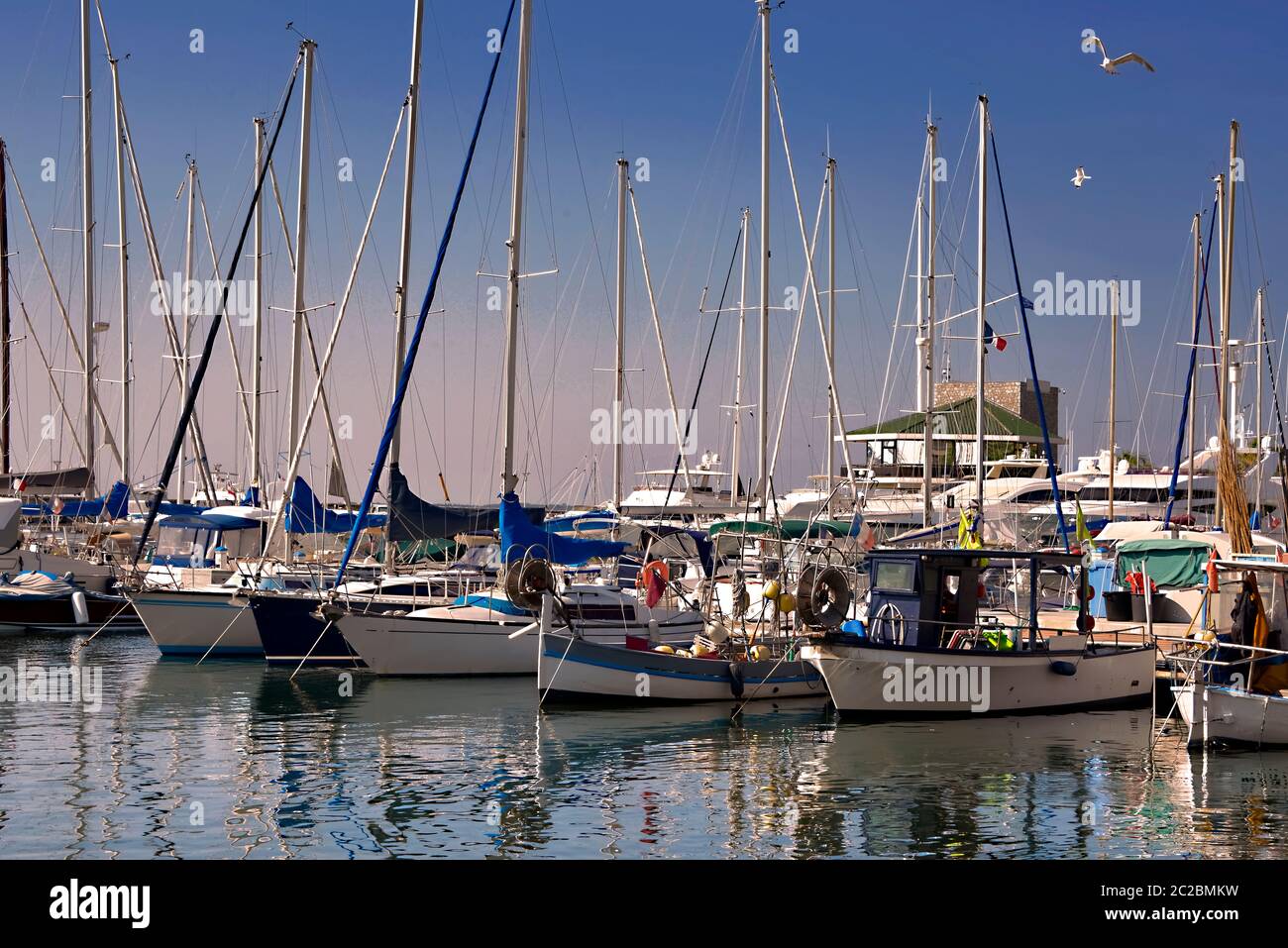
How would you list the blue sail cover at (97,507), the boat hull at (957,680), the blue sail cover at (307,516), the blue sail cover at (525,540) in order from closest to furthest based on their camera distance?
1. the boat hull at (957,680)
2. the blue sail cover at (525,540)
3. the blue sail cover at (307,516)
4. the blue sail cover at (97,507)

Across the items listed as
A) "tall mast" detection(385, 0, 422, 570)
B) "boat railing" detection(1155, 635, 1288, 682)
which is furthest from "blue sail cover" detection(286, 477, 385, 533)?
"boat railing" detection(1155, 635, 1288, 682)

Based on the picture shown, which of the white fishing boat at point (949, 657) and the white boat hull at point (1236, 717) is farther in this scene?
the white fishing boat at point (949, 657)

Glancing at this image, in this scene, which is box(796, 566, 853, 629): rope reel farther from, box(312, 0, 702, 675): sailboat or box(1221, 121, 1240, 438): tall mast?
box(1221, 121, 1240, 438): tall mast

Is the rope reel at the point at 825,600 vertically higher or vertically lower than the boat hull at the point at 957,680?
higher

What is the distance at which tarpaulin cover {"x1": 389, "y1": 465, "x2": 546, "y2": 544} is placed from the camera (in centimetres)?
2967

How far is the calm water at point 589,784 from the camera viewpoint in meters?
14.9

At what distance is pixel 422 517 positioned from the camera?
2970cm

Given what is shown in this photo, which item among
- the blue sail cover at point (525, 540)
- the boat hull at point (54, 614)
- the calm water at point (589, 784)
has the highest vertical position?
the blue sail cover at point (525, 540)

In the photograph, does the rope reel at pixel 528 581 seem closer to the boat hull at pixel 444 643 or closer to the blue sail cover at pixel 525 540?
the blue sail cover at pixel 525 540

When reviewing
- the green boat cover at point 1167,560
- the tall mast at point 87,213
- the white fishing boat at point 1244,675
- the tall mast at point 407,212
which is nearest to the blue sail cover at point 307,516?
the tall mast at point 407,212

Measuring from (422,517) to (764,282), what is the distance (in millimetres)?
12298

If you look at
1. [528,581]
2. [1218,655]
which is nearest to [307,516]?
[528,581]

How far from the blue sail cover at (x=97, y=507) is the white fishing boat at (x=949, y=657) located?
2655cm

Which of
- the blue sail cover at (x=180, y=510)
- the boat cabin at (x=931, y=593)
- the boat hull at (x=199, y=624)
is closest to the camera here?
the boat cabin at (x=931, y=593)
